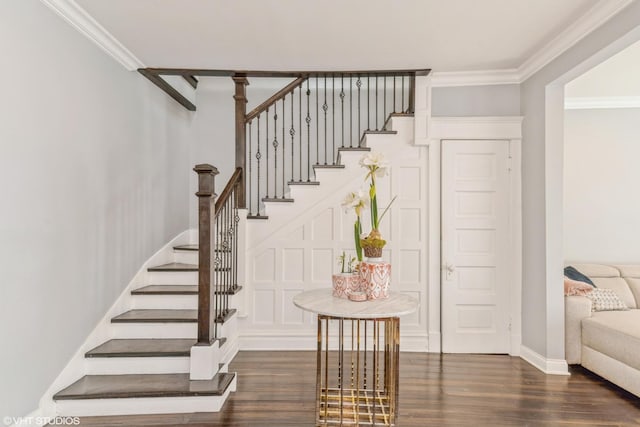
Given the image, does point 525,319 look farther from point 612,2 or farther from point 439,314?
point 612,2

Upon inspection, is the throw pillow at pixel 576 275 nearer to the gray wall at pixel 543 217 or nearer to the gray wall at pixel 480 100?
the gray wall at pixel 543 217

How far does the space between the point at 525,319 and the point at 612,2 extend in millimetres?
2732

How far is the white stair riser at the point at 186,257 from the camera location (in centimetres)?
436

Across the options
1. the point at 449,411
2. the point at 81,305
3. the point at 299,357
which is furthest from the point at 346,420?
the point at 81,305

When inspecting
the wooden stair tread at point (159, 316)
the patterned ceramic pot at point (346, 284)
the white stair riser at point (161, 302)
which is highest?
the patterned ceramic pot at point (346, 284)

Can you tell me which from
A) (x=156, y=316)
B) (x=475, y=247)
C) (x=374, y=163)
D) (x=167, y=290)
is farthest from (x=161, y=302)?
(x=475, y=247)

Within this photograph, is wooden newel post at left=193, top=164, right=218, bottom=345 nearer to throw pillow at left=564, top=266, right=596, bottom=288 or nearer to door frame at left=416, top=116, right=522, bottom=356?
door frame at left=416, top=116, right=522, bottom=356

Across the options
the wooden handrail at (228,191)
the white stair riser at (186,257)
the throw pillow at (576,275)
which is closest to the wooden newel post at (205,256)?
the wooden handrail at (228,191)

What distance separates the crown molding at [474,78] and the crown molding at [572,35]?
9cm

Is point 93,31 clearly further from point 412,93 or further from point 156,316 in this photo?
point 412,93

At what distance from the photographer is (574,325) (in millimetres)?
3438

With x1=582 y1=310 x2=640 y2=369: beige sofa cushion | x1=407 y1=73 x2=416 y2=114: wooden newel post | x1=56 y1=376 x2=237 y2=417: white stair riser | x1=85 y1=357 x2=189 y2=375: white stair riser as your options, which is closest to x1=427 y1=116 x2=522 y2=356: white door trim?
x1=407 y1=73 x2=416 y2=114: wooden newel post

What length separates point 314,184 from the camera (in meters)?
3.98

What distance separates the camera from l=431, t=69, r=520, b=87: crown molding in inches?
151
